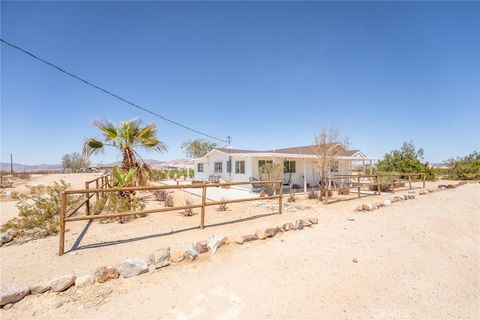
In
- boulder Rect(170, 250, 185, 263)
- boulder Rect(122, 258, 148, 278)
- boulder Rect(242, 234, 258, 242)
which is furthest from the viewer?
boulder Rect(242, 234, 258, 242)

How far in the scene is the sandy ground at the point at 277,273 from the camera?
2.72m

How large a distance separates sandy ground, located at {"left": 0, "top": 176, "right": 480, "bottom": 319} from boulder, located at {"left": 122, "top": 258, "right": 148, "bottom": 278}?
10 centimetres

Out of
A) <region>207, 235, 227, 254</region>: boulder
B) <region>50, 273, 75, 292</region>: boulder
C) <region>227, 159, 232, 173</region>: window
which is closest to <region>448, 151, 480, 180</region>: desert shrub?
<region>227, 159, 232, 173</region>: window

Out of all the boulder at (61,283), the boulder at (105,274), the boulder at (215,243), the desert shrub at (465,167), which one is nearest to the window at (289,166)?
the boulder at (215,243)

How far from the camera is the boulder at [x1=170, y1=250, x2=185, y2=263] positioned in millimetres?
3833

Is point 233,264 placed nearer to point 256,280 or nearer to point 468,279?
point 256,280

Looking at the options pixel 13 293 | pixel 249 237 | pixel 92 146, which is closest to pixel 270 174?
pixel 249 237

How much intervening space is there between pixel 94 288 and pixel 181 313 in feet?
4.55

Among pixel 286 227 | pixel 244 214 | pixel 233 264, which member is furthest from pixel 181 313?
pixel 244 214

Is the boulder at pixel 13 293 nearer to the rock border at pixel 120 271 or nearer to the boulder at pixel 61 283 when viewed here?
the rock border at pixel 120 271

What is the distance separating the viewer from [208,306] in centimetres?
273

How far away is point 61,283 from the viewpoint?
3.00 m

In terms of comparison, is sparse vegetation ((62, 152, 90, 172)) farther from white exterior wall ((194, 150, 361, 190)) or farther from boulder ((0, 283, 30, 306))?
boulder ((0, 283, 30, 306))

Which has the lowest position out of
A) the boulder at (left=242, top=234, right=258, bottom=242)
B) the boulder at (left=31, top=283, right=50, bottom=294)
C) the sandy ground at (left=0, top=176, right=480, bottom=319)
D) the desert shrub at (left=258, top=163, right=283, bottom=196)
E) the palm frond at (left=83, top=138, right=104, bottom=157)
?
the sandy ground at (left=0, top=176, right=480, bottom=319)
